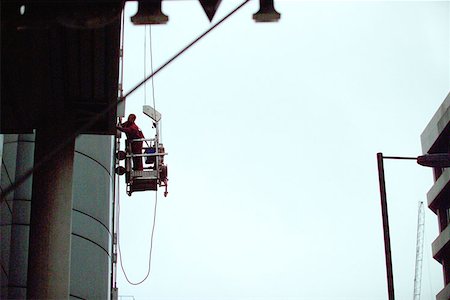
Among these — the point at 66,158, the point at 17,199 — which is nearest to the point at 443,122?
the point at 17,199

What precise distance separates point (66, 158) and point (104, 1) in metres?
5.01

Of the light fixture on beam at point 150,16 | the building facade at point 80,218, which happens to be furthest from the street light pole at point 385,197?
the building facade at point 80,218

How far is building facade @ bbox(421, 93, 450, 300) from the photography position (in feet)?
186

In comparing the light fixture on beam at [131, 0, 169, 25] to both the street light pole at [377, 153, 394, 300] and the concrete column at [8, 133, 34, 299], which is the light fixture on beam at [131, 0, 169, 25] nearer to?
the street light pole at [377, 153, 394, 300]

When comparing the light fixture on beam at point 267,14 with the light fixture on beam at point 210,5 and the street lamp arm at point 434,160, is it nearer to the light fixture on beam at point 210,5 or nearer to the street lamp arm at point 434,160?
the light fixture on beam at point 210,5

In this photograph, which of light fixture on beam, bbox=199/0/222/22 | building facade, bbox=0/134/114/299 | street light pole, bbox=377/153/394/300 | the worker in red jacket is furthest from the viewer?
the worker in red jacket

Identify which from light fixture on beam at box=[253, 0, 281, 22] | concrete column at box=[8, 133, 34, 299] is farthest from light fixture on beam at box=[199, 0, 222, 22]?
concrete column at box=[8, 133, 34, 299]

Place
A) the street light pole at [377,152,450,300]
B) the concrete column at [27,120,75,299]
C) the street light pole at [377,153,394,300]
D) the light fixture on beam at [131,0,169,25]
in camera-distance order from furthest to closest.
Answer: the street light pole at [377,152,450,300], the street light pole at [377,153,394,300], the concrete column at [27,120,75,299], the light fixture on beam at [131,0,169,25]

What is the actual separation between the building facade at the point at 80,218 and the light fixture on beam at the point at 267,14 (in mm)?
10071

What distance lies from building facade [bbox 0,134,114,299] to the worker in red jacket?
106cm

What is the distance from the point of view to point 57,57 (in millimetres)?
14242

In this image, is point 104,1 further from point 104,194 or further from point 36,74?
point 104,194

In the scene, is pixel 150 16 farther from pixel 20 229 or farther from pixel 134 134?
pixel 134 134

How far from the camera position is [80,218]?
87.9 feet
